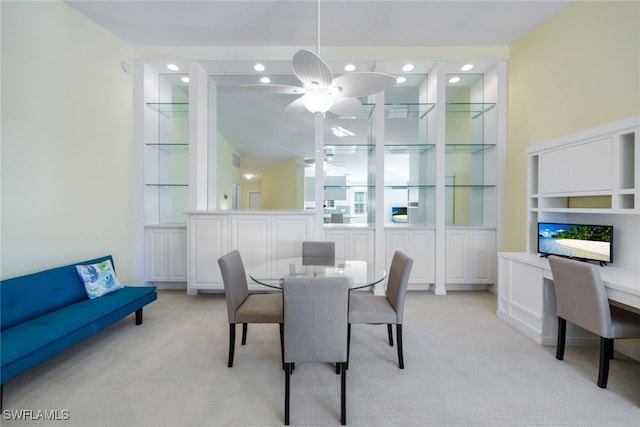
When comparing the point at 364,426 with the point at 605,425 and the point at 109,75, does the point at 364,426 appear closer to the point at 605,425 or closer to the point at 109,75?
the point at 605,425

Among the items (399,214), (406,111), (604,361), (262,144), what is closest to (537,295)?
(604,361)

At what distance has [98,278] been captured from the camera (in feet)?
8.68

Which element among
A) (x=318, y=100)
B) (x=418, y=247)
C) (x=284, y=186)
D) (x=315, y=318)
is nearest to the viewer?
(x=315, y=318)

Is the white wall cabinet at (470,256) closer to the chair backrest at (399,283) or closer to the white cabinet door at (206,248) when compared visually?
the chair backrest at (399,283)

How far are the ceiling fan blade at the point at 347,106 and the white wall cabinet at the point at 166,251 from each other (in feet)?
9.25

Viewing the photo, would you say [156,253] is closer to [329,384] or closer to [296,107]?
[296,107]

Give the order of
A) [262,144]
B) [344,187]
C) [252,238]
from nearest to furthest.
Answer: [252,238] < [344,187] < [262,144]

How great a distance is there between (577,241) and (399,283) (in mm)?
1817

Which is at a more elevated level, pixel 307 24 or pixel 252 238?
pixel 307 24

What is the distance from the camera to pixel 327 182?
3865 millimetres

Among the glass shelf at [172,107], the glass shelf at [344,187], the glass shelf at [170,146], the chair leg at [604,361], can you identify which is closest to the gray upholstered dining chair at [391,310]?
the chair leg at [604,361]

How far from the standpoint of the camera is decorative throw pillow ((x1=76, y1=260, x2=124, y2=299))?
2.55m

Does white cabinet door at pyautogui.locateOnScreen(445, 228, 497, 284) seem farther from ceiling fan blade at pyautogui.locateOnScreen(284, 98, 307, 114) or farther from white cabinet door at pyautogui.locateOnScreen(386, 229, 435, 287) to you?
ceiling fan blade at pyautogui.locateOnScreen(284, 98, 307, 114)

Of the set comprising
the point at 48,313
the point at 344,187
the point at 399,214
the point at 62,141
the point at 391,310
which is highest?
the point at 62,141
